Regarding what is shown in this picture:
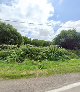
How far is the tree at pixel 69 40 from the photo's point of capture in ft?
247

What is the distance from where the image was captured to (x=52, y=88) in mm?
10234

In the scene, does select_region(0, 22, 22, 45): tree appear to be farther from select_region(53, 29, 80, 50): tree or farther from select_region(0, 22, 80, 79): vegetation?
select_region(53, 29, 80, 50): tree

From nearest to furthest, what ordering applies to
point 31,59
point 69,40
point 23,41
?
point 31,59 → point 69,40 → point 23,41

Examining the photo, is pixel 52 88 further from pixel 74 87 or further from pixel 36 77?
pixel 36 77

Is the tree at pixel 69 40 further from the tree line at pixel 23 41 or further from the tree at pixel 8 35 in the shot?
the tree at pixel 8 35

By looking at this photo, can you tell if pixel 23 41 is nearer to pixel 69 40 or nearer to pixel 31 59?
pixel 69 40

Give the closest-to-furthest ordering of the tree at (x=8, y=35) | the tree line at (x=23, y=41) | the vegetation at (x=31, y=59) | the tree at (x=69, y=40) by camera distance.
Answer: the vegetation at (x=31, y=59) < the tree at (x=8, y=35) < the tree line at (x=23, y=41) < the tree at (x=69, y=40)

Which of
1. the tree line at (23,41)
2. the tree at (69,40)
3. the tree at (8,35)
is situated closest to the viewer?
the tree at (8,35)

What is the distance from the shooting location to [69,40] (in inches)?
3014

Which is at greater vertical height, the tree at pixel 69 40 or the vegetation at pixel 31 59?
the tree at pixel 69 40

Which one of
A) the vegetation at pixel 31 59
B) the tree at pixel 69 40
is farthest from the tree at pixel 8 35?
the tree at pixel 69 40

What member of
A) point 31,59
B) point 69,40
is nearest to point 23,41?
point 69,40

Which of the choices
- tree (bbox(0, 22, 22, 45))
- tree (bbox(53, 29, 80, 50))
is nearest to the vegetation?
tree (bbox(0, 22, 22, 45))

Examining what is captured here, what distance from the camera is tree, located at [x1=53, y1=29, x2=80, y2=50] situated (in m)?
75.4
